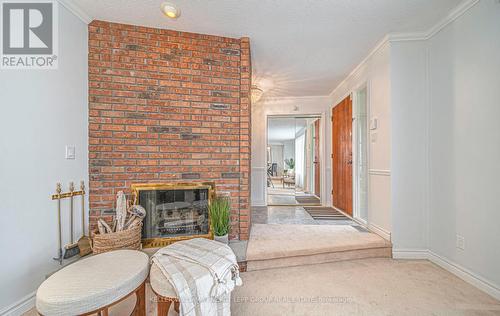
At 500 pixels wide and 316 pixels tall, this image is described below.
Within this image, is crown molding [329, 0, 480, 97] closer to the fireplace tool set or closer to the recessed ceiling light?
the recessed ceiling light

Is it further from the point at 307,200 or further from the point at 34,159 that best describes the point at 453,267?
the point at 34,159

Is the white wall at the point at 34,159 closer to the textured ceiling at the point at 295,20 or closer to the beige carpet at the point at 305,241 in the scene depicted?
the textured ceiling at the point at 295,20

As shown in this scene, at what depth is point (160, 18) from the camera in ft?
6.93

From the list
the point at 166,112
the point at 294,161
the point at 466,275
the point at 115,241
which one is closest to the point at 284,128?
the point at 294,161

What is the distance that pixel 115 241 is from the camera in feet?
6.09

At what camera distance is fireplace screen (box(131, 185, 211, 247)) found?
Result: 2.26 m

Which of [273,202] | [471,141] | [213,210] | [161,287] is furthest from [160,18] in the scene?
[273,202]

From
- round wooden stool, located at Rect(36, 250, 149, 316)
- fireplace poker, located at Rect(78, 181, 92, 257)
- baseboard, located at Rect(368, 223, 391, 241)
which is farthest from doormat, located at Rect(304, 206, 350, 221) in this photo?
fireplace poker, located at Rect(78, 181, 92, 257)

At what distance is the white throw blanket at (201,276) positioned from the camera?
122 cm

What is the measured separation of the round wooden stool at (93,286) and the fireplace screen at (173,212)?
2.75 feet

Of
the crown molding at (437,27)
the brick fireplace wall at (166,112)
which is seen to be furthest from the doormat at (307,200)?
the crown molding at (437,27)

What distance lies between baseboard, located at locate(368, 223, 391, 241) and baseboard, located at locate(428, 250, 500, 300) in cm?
42

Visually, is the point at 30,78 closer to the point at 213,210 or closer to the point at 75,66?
the point at 75,66

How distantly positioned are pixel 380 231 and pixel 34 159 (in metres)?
3.52
